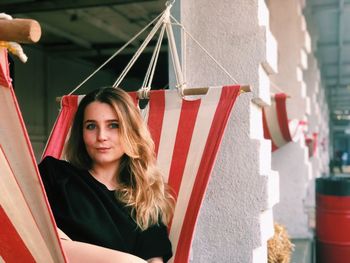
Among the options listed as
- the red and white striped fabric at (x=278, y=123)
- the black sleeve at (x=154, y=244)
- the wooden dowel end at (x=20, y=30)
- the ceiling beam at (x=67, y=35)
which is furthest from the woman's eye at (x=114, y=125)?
the ceiling beam at (x=67, y=35)

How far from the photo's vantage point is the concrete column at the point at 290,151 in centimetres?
425

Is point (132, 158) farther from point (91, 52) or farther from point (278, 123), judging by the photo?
point (91, 52)

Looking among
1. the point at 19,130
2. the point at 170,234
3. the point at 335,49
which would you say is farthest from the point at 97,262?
the point at 335,49

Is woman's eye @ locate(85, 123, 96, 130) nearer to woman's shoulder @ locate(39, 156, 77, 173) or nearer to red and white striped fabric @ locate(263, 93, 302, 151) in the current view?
woman's shoulder @ locate(39, 156, 77, 173)

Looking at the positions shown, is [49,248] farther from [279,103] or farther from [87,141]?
[279,103]

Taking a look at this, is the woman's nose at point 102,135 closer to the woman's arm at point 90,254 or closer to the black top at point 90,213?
the black top at point 90,213

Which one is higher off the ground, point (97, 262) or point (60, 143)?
point (60, 143)

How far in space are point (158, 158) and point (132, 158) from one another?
0.46 metres

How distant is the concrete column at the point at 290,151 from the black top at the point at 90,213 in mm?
3025

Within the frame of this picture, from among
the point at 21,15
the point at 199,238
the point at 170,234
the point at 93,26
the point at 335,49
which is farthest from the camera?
the point at 335,49

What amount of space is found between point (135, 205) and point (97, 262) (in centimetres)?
25

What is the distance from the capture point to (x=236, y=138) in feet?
7.26

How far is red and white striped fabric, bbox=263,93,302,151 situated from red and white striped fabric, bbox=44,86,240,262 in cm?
174

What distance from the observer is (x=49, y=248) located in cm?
108
